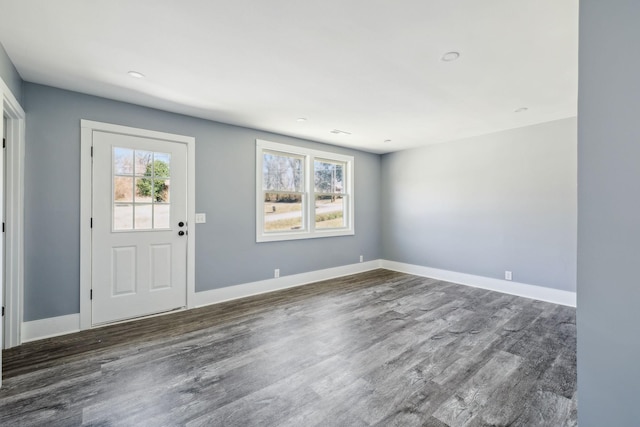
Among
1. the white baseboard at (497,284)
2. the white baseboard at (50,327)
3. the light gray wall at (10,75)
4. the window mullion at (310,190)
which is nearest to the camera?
the light gray wall at (10,75)

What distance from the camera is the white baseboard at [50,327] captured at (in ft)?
8.87

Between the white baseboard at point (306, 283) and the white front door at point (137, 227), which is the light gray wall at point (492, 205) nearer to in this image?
the white baseboard at point (306, 283)

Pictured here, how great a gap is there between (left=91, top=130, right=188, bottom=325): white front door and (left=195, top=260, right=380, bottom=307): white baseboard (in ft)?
1.06

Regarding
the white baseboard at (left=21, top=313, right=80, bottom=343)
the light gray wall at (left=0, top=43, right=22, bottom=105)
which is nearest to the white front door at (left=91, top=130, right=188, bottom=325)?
the white baseboard at (left=21, top=313, right=80, bottom=343)

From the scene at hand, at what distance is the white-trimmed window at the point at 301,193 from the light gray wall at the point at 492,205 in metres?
1.12

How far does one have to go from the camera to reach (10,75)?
7.61 feet

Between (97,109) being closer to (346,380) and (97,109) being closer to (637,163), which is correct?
(346,380)

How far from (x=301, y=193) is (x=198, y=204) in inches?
68.6

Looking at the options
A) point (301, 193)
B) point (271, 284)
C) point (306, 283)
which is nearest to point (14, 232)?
point (271, 284)

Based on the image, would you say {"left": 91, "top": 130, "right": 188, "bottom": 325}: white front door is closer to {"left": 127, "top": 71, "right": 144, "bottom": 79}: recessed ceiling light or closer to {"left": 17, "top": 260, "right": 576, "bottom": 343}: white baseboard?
{"left": 17, "top": 260, "right": 576, "bottom": 343}: white baseboard

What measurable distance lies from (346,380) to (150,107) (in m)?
3.58

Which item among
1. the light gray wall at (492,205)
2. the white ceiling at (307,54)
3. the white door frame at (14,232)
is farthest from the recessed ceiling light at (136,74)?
the light gray wall at (492,205)

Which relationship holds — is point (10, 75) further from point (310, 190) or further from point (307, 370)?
point (310, 190)

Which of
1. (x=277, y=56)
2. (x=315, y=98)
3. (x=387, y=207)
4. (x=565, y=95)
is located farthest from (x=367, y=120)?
(x=387, y=207)
